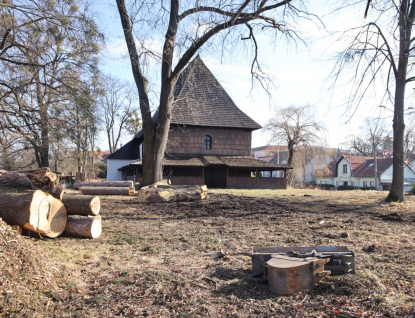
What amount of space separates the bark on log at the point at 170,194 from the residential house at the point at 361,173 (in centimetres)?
3859

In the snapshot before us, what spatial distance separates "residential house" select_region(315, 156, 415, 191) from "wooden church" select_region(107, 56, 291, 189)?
67.4 ft

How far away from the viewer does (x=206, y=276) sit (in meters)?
4.33

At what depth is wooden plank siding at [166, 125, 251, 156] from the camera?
32219 millimetres

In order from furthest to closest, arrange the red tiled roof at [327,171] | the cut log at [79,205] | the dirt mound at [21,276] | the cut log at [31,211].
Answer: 1. the red tiled roof at [327,171]
2. the cut log at [79,205]
3. the cut log at [31,211]
4. the dirt mound at [21,276]

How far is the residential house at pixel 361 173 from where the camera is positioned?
52375 millimetres

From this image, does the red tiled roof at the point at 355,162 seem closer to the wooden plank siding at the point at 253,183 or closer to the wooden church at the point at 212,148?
the wooden church at the point at 212,148

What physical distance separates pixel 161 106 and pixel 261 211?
279 inches

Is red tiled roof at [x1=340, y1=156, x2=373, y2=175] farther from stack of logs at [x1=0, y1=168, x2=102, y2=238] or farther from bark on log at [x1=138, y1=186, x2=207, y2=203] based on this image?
stack of logs at [x1=0, y1=168, x2=102, y2=238]

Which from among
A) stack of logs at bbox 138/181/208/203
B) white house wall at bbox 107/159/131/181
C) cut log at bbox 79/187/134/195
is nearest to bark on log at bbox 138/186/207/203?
stack of logs at bbox 138/181/208/203

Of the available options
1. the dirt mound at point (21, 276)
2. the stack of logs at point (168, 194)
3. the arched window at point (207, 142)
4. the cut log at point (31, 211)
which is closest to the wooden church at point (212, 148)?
the arched window at point (207, 142)

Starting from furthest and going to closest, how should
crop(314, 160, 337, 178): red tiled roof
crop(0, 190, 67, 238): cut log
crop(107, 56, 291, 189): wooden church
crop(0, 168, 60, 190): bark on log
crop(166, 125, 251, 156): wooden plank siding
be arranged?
crop(314, 160, 337, 178): red tiled roof < crop(166, 125, 251, 156): wooden plank siding < crop(107, 56, 291, 189): wooden church < crop(0, 168, 60, 190): bark on log < crop(0, 190, 67, 238): cut log

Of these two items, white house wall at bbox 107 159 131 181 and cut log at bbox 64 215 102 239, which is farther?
white house wall at bbox 107 159 131 181

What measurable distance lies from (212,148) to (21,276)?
29.9m

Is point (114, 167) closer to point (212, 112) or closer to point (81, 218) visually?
point (212, 112)
